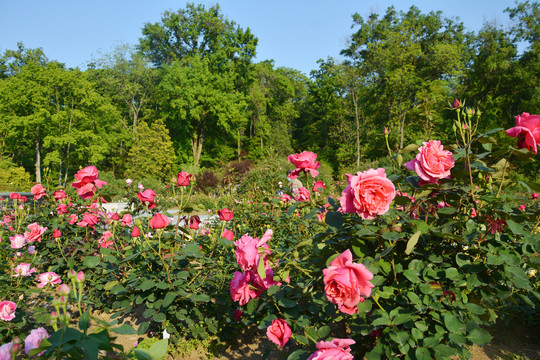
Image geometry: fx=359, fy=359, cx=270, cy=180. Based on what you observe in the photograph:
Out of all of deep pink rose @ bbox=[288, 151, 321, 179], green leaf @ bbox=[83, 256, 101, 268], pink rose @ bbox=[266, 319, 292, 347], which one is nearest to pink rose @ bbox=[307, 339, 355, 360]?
pink rose @ bbox=[266, 319, 292, 347]

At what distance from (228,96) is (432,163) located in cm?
2624

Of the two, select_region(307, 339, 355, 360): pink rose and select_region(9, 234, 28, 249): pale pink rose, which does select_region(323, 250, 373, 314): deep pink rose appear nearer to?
select_region(307, 339, 355, 360): pink rose

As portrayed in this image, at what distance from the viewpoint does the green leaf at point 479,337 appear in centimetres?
125

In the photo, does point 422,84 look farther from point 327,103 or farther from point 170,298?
point 170,298

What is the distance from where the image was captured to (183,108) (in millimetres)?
25766

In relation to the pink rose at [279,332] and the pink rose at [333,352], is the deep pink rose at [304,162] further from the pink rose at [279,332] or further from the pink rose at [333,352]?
the pink rose at [333,352]

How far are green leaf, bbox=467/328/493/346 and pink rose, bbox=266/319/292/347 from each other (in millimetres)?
650

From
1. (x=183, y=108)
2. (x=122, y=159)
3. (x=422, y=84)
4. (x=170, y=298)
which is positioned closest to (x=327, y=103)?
(x=422, y=84)

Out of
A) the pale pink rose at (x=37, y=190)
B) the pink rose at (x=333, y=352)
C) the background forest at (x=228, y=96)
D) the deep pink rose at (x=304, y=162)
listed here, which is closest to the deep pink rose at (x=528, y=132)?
the deep pink rose at (x=304, y=162)

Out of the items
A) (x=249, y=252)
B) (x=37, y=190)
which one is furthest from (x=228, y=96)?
(x=249, y=252)

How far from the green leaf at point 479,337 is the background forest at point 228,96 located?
1618cm

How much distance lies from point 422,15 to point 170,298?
30.8 metres

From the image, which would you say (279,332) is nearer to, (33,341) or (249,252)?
(249,252)

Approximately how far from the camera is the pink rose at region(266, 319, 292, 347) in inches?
53.7
